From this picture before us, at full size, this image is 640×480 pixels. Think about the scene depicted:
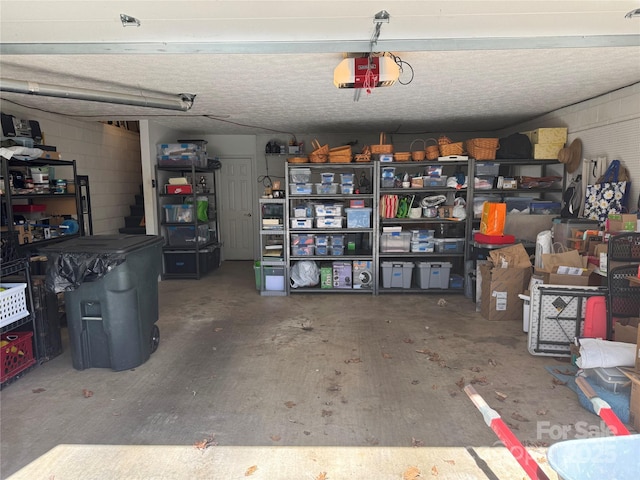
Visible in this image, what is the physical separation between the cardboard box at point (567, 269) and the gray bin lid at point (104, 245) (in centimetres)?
393

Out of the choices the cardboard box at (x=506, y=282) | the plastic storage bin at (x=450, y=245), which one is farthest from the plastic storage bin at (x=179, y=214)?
the cardboard box at (x=506, y=282)

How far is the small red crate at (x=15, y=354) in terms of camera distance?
3225 mm

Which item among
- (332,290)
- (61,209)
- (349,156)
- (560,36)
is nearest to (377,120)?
(349,156)

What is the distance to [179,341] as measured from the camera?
4.20 meters

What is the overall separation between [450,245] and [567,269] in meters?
2.11

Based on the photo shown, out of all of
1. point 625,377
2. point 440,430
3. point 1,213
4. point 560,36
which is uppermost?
point 560,36

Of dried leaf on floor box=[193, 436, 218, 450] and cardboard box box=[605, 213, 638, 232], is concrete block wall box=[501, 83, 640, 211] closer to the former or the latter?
cardboard box box=[605, 213, 638, 232]

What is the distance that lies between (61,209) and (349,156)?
399cm

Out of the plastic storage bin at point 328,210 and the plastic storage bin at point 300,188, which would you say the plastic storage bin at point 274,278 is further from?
the plastic storage bin at point 300,188

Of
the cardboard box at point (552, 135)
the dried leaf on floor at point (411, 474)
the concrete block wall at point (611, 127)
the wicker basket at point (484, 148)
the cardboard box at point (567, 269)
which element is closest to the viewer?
the dried leaf on floor at point (411, 474)

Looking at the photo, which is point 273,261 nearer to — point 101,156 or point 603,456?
point 101,156

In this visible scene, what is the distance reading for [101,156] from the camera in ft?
21.5

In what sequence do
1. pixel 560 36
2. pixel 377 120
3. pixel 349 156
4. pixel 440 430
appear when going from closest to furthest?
pixel 440 430 → pixel 560 36 → pixel 349 156 → pixel 377 120

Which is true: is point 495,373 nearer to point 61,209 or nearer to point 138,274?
point 138,274
